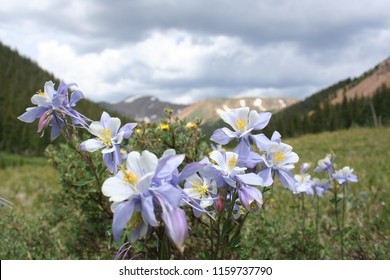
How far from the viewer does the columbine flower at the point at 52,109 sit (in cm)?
168

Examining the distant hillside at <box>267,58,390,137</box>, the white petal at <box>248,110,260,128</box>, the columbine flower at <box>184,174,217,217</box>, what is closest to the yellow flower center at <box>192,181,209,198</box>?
the columbine flower at <box>184,174,217,217</box>

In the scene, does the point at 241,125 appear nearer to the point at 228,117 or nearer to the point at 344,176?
the point at 228,117

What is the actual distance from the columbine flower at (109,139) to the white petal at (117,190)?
438 mm

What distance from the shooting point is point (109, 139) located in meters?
1.62

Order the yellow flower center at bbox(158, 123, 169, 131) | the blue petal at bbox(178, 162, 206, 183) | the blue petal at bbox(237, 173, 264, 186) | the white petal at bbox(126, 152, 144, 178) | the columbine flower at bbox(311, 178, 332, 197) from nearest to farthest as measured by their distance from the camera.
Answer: the white petal at bbox(126, 152, 144, 178) → the blue petal at bbox(178, 162, 206, 183) → the blue petal at bbox(237, 173, 264, 186) → the yellow flower center at bbox(158, 123, 169, 131) → the columbine flower at bbox(311, 178, 332, 197)

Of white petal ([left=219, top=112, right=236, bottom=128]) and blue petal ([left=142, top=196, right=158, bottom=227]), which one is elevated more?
white petal ([left=219, top=112, right=236, bottom=128])

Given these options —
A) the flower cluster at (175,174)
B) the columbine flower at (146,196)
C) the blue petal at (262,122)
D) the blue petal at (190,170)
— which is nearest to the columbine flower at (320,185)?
the flower cluster at (175,174)

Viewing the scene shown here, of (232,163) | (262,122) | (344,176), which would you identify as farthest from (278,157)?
(344,176)

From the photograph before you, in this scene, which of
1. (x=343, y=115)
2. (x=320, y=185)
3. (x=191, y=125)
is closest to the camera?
(x=191, y=125)

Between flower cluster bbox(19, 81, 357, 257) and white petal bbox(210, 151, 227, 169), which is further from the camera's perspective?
white petal bbox(210, 151, 227, 169)

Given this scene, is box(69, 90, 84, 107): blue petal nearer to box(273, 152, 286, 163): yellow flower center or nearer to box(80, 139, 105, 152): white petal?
box(80, 139, 105, 152): white petal

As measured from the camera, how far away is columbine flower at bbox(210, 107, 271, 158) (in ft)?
5.13

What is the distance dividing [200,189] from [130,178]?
0.43m

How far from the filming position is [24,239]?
3.92 meters
